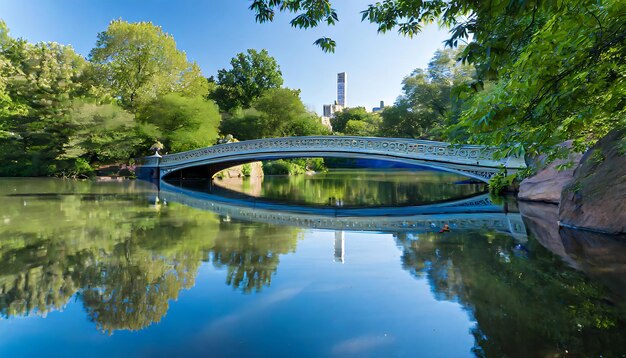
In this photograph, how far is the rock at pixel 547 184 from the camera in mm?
9984

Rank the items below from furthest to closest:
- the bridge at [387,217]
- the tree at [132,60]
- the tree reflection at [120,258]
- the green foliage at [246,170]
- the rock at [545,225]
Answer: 1. the green foliage at [246,170]
2. the tree at [132,60]
3. the bridge at [387,217]
4. the rock at [545,225]
5. the tree reflection at [120,258]

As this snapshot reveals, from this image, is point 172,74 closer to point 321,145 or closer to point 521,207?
point 321,145

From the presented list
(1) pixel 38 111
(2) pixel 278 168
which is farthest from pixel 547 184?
(1) pixel 38 111

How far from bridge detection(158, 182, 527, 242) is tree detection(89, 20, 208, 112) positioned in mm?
18231

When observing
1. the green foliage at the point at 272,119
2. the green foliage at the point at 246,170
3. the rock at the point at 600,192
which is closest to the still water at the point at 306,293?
the rock at the point at 600,192

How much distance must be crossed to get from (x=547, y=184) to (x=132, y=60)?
2511 cm

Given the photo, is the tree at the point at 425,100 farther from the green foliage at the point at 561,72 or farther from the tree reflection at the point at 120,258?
the green foliage at the point at 561,72

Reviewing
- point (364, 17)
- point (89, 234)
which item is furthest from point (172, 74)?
point (364, 17)

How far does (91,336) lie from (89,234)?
157 inches

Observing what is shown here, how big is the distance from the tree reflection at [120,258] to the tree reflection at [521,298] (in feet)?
6.21

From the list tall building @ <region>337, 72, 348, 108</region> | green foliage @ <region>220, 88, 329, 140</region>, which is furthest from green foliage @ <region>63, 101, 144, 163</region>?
tall building @ <region>337, 72, 348, 108</region>

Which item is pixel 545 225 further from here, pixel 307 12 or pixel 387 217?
pixel 307 12

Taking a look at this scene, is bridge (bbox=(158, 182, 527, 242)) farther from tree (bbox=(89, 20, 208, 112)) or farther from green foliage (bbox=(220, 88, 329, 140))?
green foliage (bbox=(220, 88, 329, 140))

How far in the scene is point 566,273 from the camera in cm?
416
